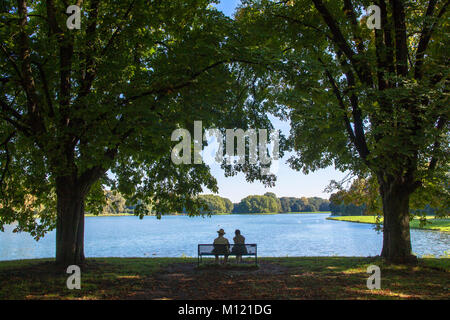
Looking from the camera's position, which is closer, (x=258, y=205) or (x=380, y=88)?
(x=380, y=88)

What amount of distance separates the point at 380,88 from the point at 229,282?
738cm

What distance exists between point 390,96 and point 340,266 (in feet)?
18.5

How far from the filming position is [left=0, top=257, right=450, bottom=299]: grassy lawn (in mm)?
6969

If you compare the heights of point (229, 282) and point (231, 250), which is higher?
point (231, 250)

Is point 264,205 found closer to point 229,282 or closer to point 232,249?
point 232,249

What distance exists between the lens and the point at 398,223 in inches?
412

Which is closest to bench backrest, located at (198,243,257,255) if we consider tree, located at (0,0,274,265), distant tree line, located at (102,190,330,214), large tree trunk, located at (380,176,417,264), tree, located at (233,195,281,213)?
tree, located at (0,0,274,265)

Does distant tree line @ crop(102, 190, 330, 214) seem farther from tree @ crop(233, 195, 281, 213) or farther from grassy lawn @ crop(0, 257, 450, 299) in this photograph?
grassy lawn @ crop(0, 257, 450, 299)

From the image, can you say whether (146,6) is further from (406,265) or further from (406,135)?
(406,265)

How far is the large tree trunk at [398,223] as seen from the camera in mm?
10289

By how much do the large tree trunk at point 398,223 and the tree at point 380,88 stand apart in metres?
0.03

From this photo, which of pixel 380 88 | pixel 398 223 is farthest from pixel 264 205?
pixel 380 88

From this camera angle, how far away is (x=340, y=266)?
35.6 ft
